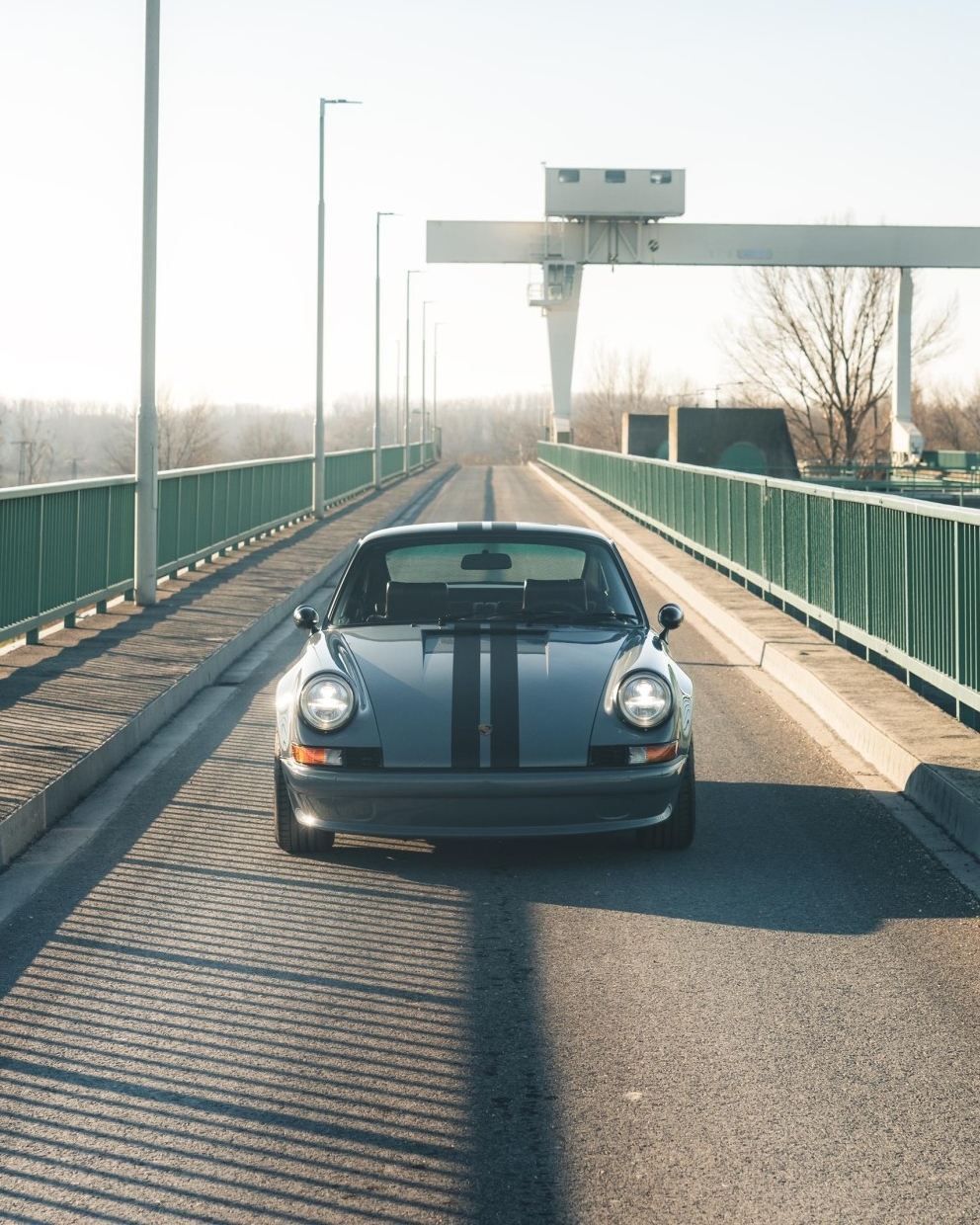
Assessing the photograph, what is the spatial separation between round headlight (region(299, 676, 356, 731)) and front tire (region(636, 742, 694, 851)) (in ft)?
4.41

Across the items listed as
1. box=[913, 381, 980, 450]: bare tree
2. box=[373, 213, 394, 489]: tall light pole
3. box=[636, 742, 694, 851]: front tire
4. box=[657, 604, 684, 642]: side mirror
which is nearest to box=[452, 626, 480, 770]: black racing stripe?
box=[636, 742, 694, 851]: front tire

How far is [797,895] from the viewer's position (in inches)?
256

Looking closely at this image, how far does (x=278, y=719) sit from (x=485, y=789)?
1.12 meters

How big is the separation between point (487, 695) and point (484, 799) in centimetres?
48

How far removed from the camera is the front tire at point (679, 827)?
7.15 meters

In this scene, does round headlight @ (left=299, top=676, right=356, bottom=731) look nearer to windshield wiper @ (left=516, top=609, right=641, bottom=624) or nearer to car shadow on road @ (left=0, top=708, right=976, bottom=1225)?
car shadow on road @ (left=0, top=708, right=976, bottom=1225)

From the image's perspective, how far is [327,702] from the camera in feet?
23.0

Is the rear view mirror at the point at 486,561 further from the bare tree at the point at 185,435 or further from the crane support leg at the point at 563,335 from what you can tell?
the bare tree at the point at 185,435

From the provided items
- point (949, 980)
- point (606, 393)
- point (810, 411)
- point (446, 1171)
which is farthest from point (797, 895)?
point (606, 393)

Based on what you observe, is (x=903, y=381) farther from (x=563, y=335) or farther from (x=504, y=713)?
(x=504, y=713)

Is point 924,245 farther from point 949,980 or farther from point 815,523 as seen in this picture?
point 949,980

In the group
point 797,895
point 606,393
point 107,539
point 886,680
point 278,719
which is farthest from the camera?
point 606,393

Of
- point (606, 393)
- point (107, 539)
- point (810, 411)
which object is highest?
point (606, 393)

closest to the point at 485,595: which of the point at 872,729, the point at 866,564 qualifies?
the point at 872,729
